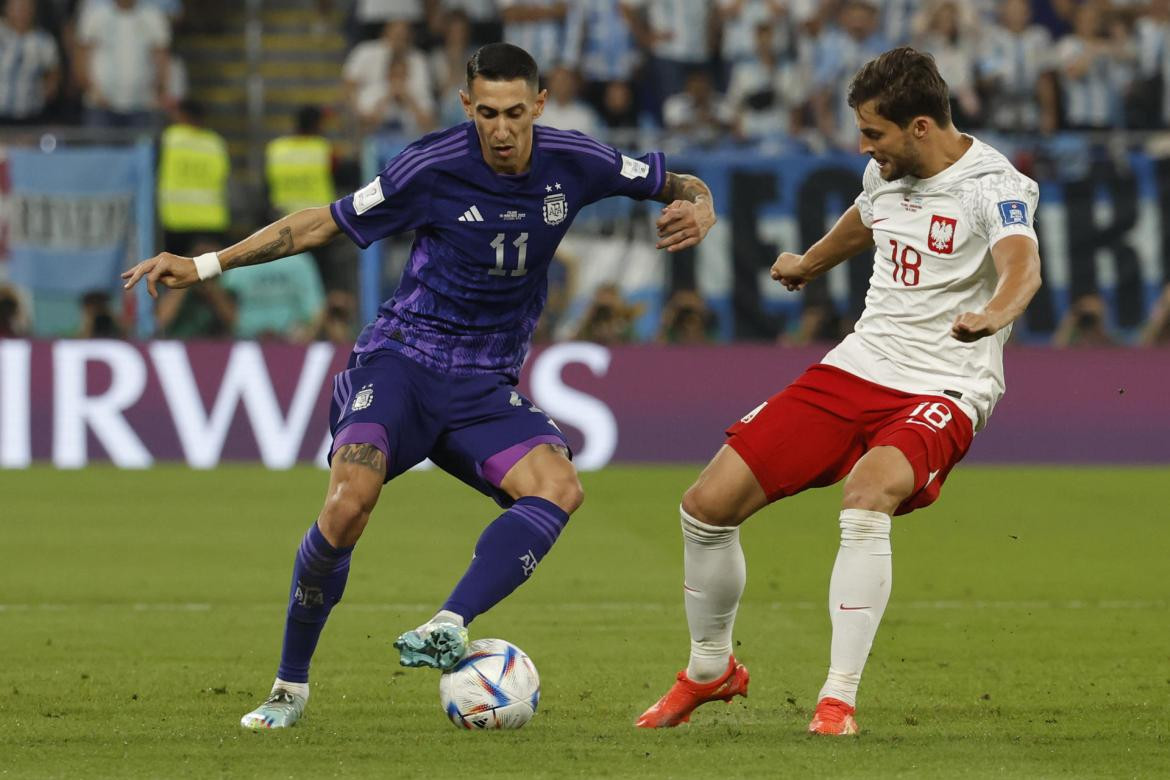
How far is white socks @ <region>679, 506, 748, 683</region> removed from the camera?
6406mm

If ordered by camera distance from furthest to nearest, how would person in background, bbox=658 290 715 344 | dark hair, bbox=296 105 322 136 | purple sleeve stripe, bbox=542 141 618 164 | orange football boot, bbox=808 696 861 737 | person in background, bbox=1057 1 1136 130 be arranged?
person in background, bbox=1057 1 1136 130 → dark hair, bbox=296 105 322 136 → person in background, bbox=658 290 715 344 → purple sleeve stripe, bbox=542 141 618 164 → orange football boot, bbox=808 696 861 737

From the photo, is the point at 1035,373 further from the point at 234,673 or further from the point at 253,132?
the point at 234,673

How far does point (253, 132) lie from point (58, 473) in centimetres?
550

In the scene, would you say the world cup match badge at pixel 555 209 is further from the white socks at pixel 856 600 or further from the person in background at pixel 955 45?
the person in background at pixel 955 45

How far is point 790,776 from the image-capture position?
536 cm

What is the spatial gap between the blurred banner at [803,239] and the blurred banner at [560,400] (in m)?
0.52

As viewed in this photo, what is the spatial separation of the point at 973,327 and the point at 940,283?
0.86 m

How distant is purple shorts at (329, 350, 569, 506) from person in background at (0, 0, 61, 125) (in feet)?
38.5

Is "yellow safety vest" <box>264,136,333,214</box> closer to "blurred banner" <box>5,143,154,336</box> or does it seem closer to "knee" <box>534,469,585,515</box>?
"blurred banner" <box>5,143,154,336</box>

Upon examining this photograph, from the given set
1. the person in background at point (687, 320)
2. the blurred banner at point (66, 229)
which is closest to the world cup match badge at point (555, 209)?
the person in background at point (687, 320)

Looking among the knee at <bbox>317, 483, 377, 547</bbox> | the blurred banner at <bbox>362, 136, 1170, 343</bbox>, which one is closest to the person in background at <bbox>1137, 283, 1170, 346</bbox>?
the blurred banner at <bbox>362, 136, 1170, 343</bbox>

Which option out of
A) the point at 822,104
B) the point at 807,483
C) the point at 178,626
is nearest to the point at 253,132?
the point at 822,104

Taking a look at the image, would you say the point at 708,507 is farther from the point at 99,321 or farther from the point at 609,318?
the point at 99,321

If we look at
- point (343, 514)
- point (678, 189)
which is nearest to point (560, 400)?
point (678, 189)
